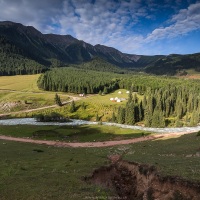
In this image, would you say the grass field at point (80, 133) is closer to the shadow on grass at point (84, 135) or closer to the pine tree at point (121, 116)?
the shadow on grass at point (84, 135)

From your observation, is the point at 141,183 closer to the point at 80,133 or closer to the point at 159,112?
the point at 80,133

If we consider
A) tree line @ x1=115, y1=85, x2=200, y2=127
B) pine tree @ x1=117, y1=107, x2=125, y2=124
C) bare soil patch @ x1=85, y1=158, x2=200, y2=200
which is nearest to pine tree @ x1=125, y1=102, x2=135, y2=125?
tree line @ x1=115, y1=85, x2=200, y2=127

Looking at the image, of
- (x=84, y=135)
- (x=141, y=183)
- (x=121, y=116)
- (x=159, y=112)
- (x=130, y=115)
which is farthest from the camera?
(x=121, y=116)

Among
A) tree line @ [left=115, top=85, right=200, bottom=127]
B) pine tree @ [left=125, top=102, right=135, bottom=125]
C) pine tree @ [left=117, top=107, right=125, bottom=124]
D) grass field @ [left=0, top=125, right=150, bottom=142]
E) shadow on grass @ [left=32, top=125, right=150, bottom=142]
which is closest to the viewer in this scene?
shadow on grass @ [left=32, top=125, right=150, bottom=142]

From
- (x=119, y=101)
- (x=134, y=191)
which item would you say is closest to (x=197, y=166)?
(x=134, y=191)

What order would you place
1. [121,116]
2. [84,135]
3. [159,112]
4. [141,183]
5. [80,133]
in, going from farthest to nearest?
[121,116] → [159,112] → [80,133] → [84,135] → [141,183]

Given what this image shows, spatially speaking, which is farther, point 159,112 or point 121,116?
point 121,116

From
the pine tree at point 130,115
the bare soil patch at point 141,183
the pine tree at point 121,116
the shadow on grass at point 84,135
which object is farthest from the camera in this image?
the pine tree at point 121,116

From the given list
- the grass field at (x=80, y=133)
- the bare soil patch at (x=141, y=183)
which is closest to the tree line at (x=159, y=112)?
the grass field at (x=80, y=133)

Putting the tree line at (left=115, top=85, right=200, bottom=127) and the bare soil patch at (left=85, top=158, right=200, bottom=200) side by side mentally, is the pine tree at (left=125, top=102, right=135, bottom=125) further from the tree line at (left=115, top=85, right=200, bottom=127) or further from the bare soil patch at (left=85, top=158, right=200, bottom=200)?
the bare soil patch at (left=85, top=158, right=200, bottom=200)

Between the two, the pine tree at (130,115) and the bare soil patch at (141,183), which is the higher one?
the bare soil patch at (141,183)

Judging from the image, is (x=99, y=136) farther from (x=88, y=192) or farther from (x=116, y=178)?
(x=88, y=192)

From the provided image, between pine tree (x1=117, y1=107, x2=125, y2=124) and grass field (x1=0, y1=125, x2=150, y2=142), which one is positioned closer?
grass field (x1=0, y1=125, x2=150, y2=142)

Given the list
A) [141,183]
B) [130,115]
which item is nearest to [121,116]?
[130,115]
